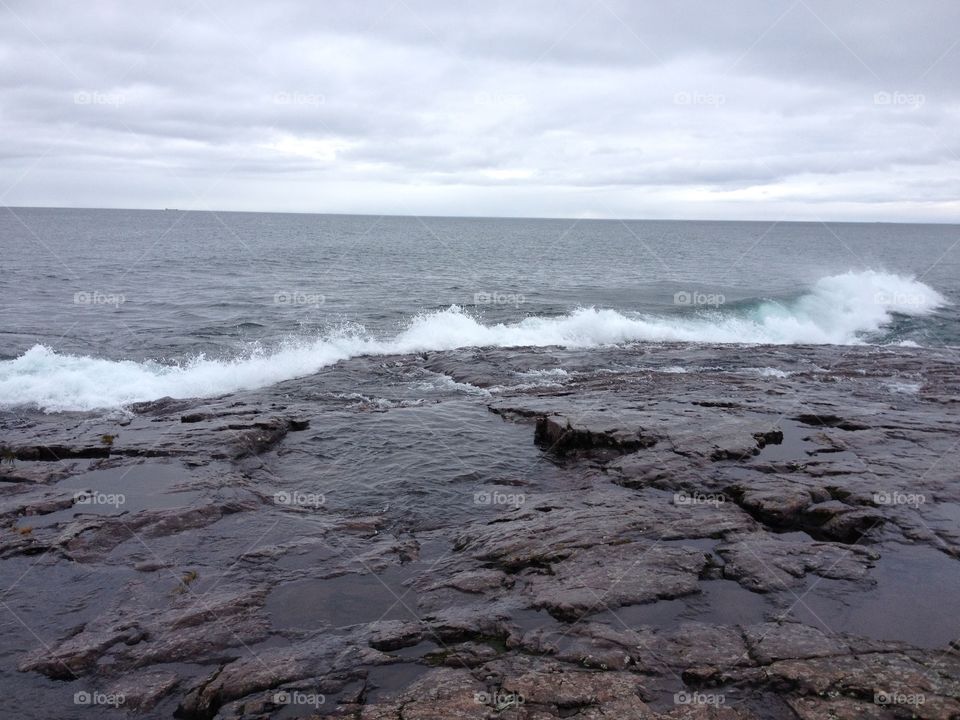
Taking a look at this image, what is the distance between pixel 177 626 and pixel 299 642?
1.58 metres

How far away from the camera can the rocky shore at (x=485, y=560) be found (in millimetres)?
6703

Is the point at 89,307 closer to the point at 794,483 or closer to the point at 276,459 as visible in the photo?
the point at 276,459

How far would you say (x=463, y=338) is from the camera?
27.2m

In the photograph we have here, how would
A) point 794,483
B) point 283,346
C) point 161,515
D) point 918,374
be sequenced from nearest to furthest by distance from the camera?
point 161,515 → point 794,483 → point 918,374 → point 283,346

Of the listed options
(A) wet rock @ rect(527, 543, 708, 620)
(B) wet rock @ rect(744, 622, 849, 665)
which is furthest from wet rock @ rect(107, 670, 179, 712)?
(B) wet rock @ rect(744, 622, 849, 665)

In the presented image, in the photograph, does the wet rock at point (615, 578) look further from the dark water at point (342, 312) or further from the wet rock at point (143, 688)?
the dark water at point (342, 312)

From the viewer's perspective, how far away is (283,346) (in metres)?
25.1

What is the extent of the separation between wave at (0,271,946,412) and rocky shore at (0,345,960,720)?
2423 millimetres

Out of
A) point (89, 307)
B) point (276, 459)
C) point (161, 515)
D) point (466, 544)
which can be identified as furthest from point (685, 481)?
point (89, 307)

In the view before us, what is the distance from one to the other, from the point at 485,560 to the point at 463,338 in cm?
1817

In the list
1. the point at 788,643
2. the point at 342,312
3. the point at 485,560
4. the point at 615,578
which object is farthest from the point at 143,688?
the point at 342,312

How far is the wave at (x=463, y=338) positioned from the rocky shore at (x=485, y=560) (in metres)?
2.42

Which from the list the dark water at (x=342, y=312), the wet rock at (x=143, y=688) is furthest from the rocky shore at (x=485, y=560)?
the dark water at (x=342, y=312)

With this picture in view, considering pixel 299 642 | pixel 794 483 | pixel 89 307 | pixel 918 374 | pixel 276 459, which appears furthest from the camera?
pixel 89 307
